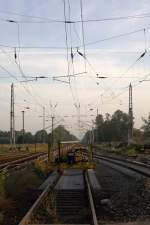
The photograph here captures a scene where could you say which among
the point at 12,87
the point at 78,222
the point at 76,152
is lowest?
the point at 78,222

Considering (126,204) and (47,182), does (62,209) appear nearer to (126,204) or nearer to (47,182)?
(126,204)

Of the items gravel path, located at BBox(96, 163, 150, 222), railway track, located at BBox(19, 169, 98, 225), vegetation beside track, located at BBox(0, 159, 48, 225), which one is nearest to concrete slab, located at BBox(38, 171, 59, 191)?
vegetation beside track, located at BBox(0, 159, 48, 225)

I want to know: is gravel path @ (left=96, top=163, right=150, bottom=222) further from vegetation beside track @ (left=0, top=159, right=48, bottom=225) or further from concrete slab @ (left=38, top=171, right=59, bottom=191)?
concrete slab @ (left=38, top=171, right=59, bottom=191)

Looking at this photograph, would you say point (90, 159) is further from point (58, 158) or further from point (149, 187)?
point (149, 187)

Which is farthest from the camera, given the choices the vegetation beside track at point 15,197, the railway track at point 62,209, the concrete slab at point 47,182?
the concrete slab at point 47,182

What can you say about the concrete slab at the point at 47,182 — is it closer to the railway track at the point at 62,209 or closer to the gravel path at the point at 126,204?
the railway track at the point at 62,209

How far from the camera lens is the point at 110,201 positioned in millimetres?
16578

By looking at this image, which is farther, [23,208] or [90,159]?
[90,159]

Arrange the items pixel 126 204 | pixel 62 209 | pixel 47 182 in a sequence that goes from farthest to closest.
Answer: pixel 47 182, pixel 126 204, pixel 62 209

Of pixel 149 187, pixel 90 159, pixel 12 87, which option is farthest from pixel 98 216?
pixel 12 87


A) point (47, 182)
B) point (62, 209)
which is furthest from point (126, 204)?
point (47, 182)

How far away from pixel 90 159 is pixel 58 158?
79.6 inches

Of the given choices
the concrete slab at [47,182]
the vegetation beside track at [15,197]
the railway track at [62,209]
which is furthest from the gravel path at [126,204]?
the concrete slab at [47,182]

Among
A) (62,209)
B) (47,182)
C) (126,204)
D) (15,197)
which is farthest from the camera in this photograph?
(47,182)
